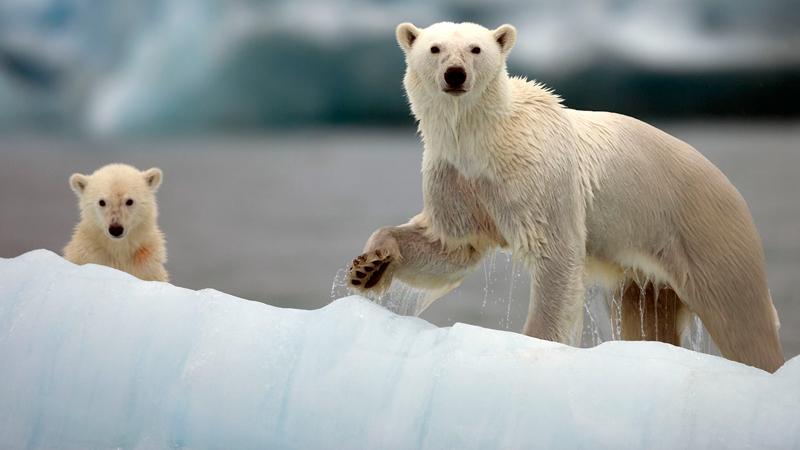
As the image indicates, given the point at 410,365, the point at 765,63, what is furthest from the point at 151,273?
the point at 765,63

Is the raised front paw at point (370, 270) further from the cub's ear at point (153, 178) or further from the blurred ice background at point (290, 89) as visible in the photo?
the blurred ice background at point (290, 89)

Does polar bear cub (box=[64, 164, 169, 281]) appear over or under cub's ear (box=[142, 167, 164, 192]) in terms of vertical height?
under

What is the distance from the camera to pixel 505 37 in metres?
3.52

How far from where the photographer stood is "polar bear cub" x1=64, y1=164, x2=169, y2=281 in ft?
14.1

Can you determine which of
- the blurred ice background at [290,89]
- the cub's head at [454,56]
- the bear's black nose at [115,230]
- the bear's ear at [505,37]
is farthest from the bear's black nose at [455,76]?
the blurred ice background at [290,89]

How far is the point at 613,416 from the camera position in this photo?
2951mm

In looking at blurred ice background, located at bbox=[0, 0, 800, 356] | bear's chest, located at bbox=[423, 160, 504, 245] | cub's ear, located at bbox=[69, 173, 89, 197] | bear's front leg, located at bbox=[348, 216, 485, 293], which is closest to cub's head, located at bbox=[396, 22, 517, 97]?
bear's chest, located at bbox=[423, 160, 504, 245]

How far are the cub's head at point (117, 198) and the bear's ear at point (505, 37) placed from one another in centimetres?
158

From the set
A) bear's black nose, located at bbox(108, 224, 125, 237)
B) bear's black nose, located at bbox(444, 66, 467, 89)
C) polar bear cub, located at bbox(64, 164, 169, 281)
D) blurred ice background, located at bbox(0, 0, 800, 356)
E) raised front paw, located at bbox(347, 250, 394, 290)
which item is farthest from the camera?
blurred ice background, located at bbox(0, 0, 800, 356)

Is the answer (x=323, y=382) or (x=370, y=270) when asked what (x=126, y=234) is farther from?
(x=323, y=382)

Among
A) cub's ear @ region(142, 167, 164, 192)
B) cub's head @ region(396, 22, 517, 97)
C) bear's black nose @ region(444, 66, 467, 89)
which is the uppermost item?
cub's head @ region(396, 22, 517, 97)

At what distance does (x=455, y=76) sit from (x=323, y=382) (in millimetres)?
963

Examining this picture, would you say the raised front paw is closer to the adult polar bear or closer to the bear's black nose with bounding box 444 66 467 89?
the adult polar bear

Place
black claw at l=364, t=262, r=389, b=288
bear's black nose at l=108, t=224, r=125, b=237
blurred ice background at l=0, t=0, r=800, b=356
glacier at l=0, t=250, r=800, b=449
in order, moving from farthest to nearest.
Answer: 1. blurred ice background at l=0, t=0, r=800, b=356
2. bear's black nose at l=108, t=224, r=125, b=237
3. black claw at l=364, t=262, r=389, b=288
4. glacier at l=0, t=250, r=800, b=449
